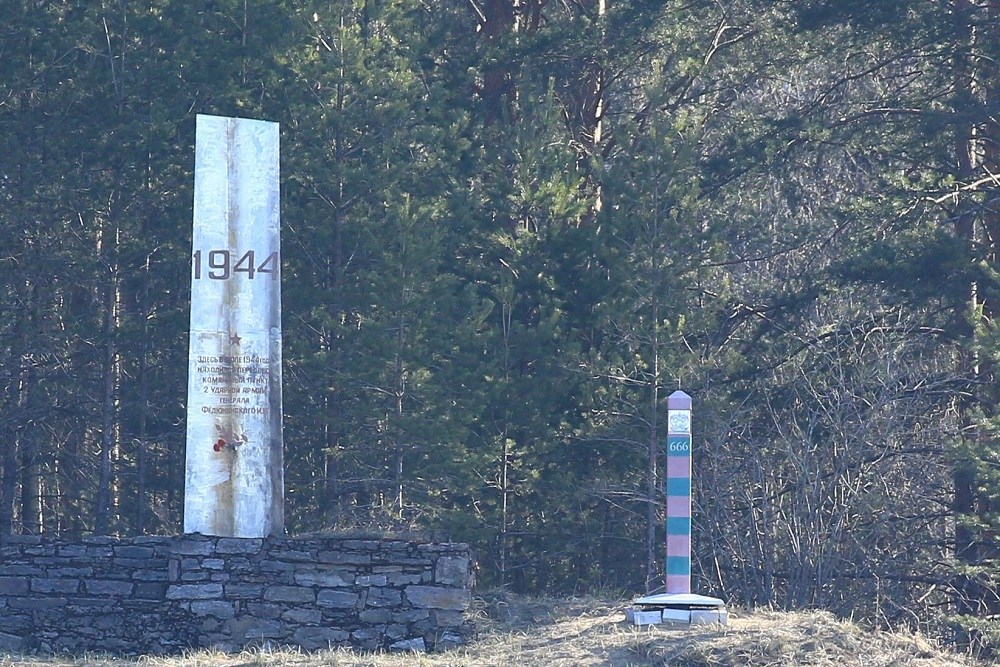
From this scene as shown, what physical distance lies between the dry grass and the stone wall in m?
0.56

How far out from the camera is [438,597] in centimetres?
1145

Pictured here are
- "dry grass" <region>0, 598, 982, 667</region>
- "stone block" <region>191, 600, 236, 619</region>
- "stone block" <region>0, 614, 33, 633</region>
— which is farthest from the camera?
"stone block" <region>0, 614, 33, 633</region>

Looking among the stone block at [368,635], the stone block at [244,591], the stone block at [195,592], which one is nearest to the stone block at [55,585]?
the stone block at [195,592]

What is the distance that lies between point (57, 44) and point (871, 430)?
436 inches

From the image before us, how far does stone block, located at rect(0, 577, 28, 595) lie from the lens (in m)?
12.0

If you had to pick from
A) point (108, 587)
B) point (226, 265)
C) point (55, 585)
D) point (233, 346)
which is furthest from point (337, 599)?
point (226, 265)

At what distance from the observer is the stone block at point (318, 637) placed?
11531 millimetres

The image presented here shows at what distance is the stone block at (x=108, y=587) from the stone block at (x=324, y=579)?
145 cm

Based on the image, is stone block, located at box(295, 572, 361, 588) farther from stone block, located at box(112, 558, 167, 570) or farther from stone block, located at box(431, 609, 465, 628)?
stone block, located at box(112, 558, 167, 570)

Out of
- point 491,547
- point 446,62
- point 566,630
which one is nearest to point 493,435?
point 491,547

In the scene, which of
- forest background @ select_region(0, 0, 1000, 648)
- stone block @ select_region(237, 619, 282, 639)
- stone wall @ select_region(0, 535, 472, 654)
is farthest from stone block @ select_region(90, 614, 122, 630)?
forest background @ select_region(0, 0, 1000, 648)

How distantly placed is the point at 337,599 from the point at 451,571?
96 centimetres

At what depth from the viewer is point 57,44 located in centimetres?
1823

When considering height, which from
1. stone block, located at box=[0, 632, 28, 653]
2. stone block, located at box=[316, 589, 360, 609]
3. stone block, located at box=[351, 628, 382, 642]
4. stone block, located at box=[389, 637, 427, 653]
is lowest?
stone block, located at box=[0, 632, 28, 653]
